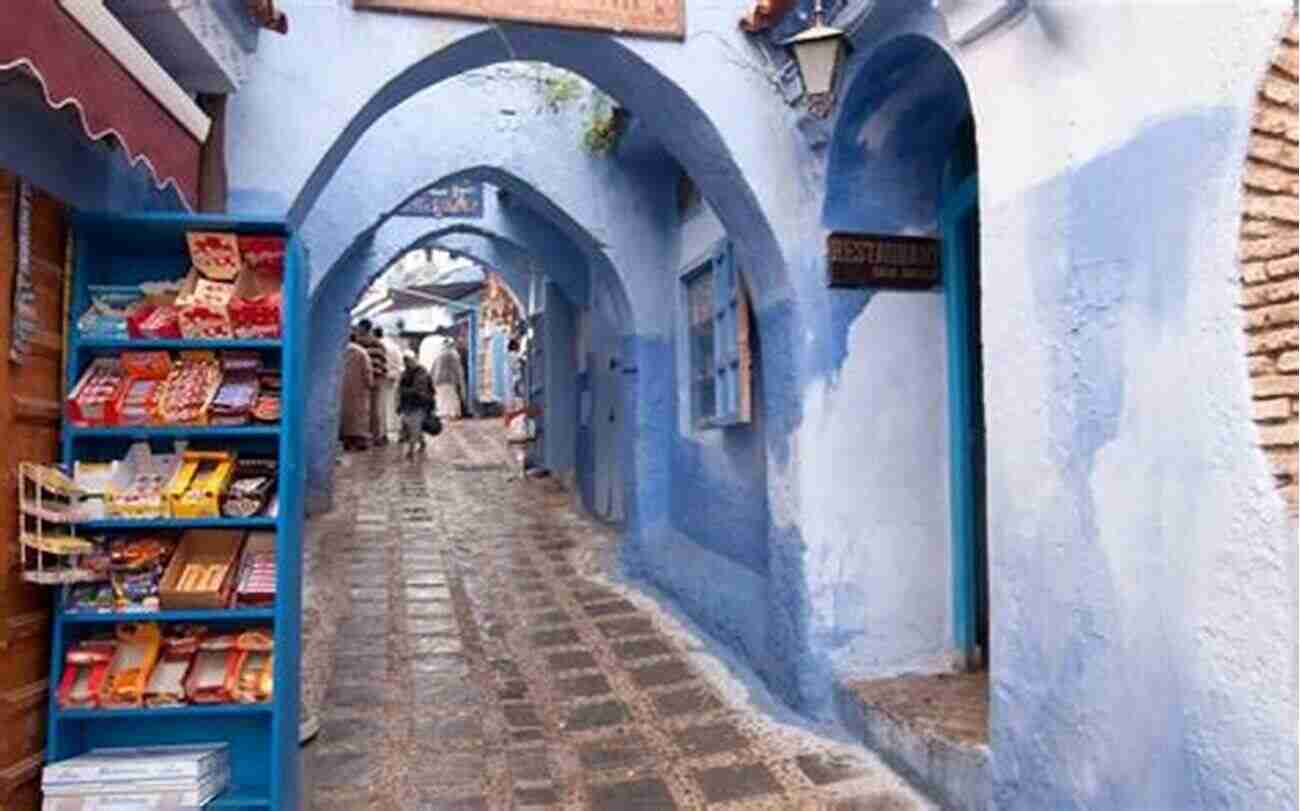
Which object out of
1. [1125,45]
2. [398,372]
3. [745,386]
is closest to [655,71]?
[745,386]

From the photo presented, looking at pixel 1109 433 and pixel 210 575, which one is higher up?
pixel 1109 433

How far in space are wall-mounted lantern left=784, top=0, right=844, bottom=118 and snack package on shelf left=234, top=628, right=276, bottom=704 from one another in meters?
2.84

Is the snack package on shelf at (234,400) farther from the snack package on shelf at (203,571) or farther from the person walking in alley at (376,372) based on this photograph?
the person walking in alley at (376,372)

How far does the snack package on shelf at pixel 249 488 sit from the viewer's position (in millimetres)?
3289

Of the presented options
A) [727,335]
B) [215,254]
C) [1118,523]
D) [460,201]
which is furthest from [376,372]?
[1118,523]

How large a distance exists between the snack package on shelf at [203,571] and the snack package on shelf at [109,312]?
0.69m

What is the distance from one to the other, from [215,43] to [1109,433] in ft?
10.7

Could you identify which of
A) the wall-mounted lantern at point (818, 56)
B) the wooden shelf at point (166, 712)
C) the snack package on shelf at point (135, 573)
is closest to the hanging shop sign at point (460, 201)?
the wall-mounted lantern at point (818, 56)

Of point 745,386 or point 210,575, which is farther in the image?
point 745,386

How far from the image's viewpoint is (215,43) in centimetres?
368

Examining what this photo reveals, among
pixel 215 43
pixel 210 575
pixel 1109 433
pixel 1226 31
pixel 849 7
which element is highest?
pixel 849 7

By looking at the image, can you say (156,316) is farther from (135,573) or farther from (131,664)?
(131,664)

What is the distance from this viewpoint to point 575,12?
14.5ft

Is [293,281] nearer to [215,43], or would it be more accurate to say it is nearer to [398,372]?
[215,43]
